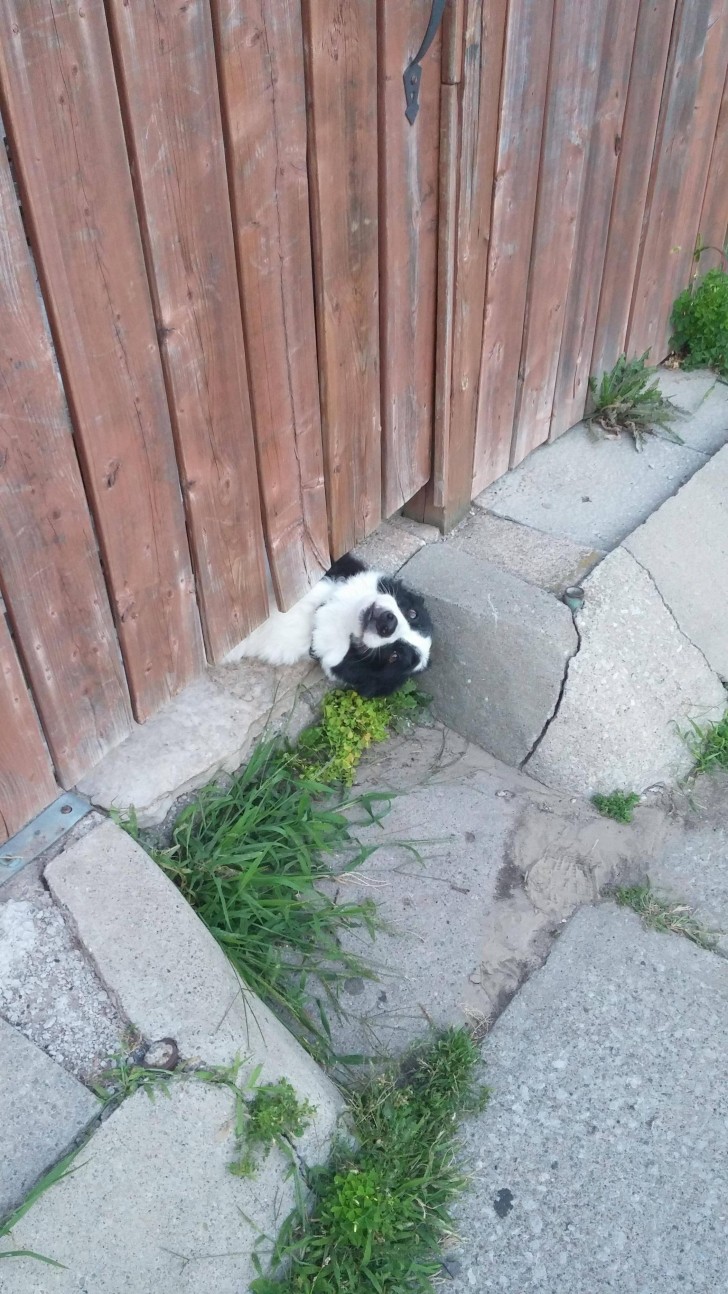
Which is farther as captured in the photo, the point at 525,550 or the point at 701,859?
the point at 525,550

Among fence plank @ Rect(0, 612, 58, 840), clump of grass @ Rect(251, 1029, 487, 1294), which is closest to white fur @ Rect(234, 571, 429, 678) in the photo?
fence plank @ Rect(0, 612, 58, 840)

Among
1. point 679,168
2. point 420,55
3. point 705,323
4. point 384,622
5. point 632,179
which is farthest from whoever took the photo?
point 705,323

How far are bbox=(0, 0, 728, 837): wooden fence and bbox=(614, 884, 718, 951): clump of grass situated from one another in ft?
4.40

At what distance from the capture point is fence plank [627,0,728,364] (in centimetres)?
386

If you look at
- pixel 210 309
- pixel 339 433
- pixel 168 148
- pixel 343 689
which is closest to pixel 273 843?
pixel 343 689

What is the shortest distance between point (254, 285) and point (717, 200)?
2.96 metres

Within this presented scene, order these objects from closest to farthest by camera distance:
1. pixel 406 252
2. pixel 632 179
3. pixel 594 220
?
pixel 406 252, pixel 594 220, pixel 632 179

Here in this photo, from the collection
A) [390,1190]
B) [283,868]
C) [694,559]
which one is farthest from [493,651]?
[390,1190]

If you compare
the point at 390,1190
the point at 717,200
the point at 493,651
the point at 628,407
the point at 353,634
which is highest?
the point at 717,200

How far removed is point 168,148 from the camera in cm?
208

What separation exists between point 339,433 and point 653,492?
147 cm

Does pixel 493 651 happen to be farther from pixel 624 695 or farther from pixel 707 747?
pixel 707 747

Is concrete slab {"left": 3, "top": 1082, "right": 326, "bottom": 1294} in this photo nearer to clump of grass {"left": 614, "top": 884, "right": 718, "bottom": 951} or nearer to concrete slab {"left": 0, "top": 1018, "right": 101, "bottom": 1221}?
concrete slab {"left": 0, "top": 1018, "right": 101, "bottom": 1221}

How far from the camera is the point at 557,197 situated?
346 cm
